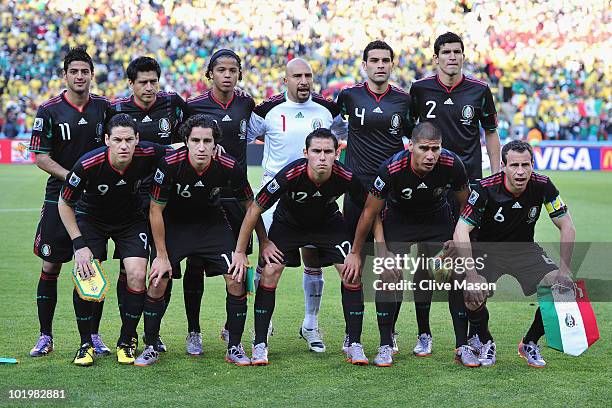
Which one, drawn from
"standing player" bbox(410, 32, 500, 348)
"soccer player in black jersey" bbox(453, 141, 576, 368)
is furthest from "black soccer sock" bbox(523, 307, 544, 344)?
"standing player" bbox(410, 32, 500, 348)

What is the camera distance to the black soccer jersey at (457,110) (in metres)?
6.86

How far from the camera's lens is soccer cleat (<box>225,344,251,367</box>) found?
6.08 metres

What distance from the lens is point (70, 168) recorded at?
259 inches

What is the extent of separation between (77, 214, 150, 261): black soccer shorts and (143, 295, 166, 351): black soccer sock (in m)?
0.31

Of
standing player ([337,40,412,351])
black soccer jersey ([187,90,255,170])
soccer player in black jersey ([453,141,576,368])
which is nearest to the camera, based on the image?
soccer player in black jersey ([453,141,576,368])

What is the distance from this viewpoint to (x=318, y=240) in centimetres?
645

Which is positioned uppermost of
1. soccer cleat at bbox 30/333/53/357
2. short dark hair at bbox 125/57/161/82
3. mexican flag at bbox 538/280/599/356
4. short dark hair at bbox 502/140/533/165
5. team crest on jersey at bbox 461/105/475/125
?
short dark hair at bbox 125/57/161/82

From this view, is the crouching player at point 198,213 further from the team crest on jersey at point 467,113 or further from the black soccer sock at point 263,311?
the team crest on jersey at point 467,113

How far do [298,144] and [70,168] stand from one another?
1.80m

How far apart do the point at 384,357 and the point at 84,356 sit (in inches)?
79.0

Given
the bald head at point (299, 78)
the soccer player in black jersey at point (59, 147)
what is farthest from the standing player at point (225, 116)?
the soccer player in black jersey at point (59, 147)

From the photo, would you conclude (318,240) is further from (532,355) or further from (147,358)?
(532,355)

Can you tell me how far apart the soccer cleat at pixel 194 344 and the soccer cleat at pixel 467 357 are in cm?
184

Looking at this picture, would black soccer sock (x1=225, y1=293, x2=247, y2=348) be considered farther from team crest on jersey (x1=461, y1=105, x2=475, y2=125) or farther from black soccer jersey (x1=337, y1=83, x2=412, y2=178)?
team crest on jersey (x1=461, y1=105, x2=475, y2=125)
